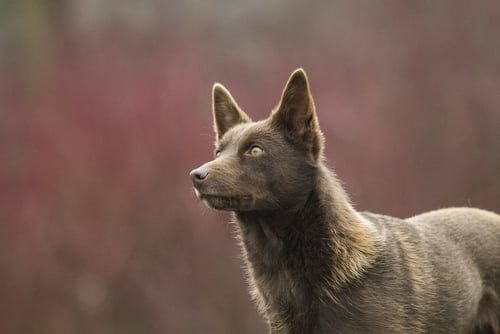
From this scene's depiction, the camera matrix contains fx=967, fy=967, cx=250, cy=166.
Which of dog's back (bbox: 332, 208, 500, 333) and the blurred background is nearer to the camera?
dog's back (bbox: 332, 208, 500, 333)

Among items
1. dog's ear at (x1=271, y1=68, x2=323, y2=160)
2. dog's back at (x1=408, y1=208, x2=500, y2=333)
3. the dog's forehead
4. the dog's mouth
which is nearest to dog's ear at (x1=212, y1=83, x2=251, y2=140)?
the dog's forehead

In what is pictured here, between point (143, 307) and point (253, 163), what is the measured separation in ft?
34.0

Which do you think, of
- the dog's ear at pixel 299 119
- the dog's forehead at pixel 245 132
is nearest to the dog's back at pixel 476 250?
the dog's ear at pixel 299 119

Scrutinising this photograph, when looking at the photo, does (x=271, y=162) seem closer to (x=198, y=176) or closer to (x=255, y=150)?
(x=255, y=150)

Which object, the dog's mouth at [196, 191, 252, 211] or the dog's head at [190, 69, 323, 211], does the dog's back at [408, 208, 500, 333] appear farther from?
the dog's mouth at [196, 191, 252, 211]

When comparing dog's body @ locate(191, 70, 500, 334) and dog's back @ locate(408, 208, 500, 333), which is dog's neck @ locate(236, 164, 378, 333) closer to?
dog's body @ locate(191, 70, 500, 334)

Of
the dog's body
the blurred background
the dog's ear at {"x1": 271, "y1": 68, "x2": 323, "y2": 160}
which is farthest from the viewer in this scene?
the blurred background

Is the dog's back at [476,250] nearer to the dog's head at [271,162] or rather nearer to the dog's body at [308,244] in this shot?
the dog's body at [308,244]

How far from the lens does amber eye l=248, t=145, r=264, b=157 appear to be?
22.4 ft

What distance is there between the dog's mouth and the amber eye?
0.35 meters

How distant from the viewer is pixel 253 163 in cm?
676

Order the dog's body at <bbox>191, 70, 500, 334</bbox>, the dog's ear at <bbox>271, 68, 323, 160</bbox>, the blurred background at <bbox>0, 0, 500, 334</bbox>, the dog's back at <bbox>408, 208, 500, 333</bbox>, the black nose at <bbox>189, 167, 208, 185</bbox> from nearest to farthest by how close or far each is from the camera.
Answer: the black nose at <bbox>189, 167, 208, 185</bbox> < the dog's body at <bbox>191, 70, 500, 334</bbox> < the dog's ear at <bbox>271, 68, 323, 160</bbox> < the dog's back at <bbox>408, 208, 500, 333</bbox> < the blurred background at <bbox>0, 0, 500, 334</bbox>

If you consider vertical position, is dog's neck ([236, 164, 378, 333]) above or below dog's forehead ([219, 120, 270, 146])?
below

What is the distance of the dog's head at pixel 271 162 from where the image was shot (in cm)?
657
